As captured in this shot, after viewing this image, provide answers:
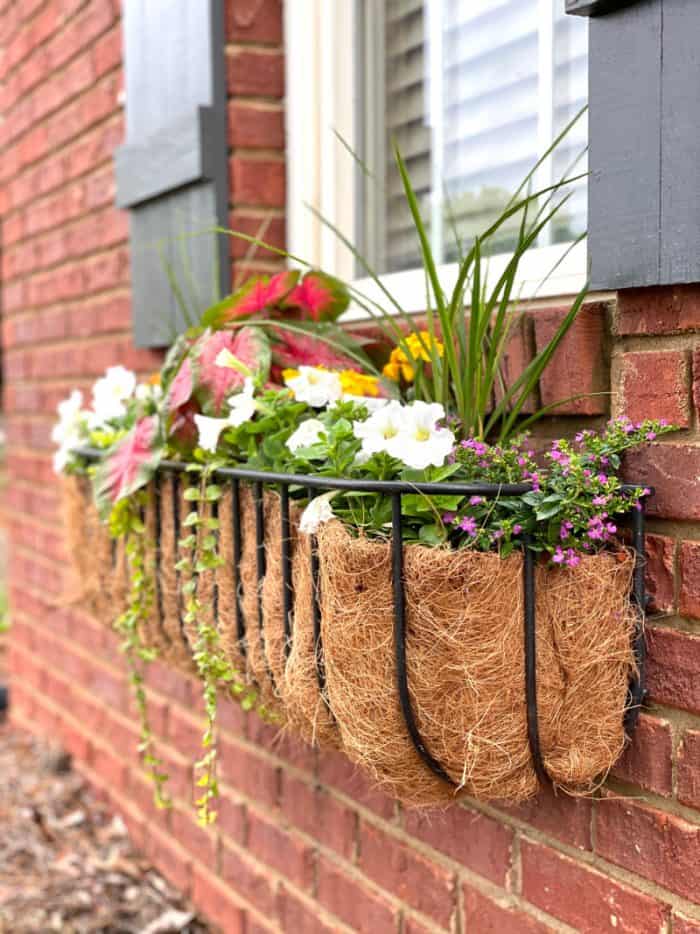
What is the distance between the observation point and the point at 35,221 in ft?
10.4

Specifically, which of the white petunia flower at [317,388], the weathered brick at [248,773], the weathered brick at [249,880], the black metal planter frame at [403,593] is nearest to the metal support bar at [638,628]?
the black metal planter frame at [403,593]

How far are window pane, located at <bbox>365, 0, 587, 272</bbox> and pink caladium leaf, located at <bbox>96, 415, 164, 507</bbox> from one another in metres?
0.59

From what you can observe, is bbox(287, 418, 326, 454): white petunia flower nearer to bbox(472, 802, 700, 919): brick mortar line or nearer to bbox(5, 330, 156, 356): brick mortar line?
bbox(472, 802, 700, 919): brick mortar line

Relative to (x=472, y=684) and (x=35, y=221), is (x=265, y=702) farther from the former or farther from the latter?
(x=35, y=221)

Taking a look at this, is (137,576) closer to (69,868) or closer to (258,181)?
(258,181)

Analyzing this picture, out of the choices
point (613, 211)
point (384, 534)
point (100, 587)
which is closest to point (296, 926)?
point (100, 587)

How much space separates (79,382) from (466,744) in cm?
196

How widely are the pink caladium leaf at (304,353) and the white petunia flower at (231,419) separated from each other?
0.40ft

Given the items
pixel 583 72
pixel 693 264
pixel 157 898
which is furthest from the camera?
pixel 157 898

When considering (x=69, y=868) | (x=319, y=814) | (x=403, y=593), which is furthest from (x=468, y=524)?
(x=69, y=868)

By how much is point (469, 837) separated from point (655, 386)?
75cm

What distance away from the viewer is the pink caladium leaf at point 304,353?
166 centimetres

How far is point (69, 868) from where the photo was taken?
102 inches

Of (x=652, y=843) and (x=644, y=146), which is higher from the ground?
(x=644, y=146)
